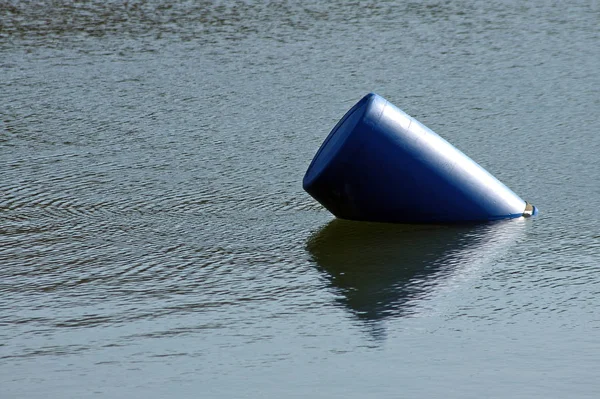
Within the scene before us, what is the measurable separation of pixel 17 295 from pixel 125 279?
0.75 m

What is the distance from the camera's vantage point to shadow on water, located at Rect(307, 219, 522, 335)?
7.48 m

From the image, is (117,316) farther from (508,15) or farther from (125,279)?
(508,15)

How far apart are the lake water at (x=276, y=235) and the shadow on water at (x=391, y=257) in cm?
2

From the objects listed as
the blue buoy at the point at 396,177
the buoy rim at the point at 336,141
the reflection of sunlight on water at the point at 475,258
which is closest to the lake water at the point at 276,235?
the reflection of sunlight on water at the point at 475,258

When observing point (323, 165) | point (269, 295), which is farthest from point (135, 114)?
point (269, 295)

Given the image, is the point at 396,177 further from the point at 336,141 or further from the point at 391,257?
the point at 391,257

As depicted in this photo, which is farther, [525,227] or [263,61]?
[263,61]

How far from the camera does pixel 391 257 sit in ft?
27.4

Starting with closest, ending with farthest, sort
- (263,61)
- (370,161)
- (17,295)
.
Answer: (17,295) → (370,161) → (263,61)

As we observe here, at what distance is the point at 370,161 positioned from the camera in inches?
340

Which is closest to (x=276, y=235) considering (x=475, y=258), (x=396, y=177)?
(x=396, y=177)

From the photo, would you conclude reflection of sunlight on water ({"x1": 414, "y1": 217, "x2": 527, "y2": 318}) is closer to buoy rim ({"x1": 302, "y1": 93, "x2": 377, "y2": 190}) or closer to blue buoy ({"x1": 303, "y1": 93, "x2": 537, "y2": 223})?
blue buoy ({"x1": 303, "y1": 93, "x2": 537, "y2": 223})

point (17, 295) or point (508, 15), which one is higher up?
point (508, 15)

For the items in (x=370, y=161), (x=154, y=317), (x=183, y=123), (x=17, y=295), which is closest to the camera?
(x=154, y=317)
